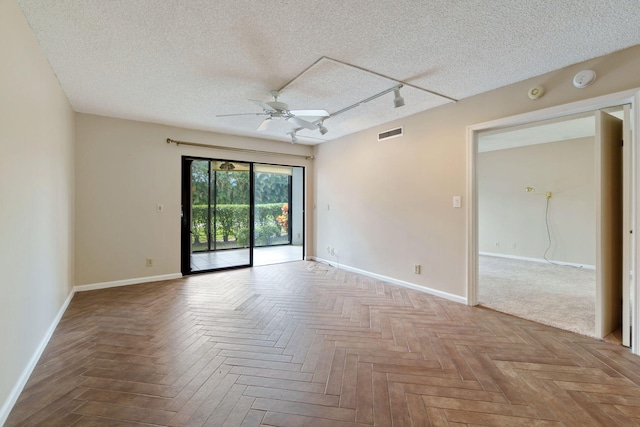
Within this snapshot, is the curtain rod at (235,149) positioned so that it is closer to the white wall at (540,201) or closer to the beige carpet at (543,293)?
the beige carpet at (543,293)

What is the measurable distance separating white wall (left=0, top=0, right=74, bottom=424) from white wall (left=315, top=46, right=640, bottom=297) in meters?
3.95

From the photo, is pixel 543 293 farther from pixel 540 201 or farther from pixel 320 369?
pixel 320 369

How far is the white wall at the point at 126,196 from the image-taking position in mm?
3871

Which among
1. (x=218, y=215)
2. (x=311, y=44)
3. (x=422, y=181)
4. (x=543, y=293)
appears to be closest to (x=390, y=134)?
(x=422, y=181)

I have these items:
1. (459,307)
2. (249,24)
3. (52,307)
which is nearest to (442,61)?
(249,24)

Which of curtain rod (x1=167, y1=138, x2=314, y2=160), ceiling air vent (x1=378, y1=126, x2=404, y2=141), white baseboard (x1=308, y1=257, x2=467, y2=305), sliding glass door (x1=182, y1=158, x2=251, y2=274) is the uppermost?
ceiling air vent (x1=378, y1=126, x2=404, y2=141)

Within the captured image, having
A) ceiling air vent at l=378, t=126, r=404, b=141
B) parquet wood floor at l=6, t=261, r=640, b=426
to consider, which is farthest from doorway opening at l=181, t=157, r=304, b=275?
ceiling air vent at l=378, t=126, r=404, b=141

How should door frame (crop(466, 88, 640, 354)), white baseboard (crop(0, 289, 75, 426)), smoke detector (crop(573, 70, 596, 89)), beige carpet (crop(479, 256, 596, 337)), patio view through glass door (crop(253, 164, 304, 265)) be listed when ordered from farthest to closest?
patio view through glass door (crop(253, 164, 304, 265)) → beige carpet (crop(479, 256, 596, 337)) → smoke detector (crop(573, 70, 596, 89)) → door frame (crop(466, 88, 640, 354)) → white baseboard (crop(0, 289, 75, 426))

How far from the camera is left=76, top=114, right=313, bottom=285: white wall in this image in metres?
3.87

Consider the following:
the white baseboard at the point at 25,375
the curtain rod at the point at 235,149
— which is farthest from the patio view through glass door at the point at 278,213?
the white baseboard at the point at 25,375

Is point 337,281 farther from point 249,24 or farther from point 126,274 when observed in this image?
point 249,24

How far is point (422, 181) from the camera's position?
3.82 m

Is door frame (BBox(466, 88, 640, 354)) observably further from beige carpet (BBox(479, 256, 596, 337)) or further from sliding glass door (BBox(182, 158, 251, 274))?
sliding glass door (BBox(182, 158, 251, 274))

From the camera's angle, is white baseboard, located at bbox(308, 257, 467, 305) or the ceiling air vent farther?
the ceiling air vent
